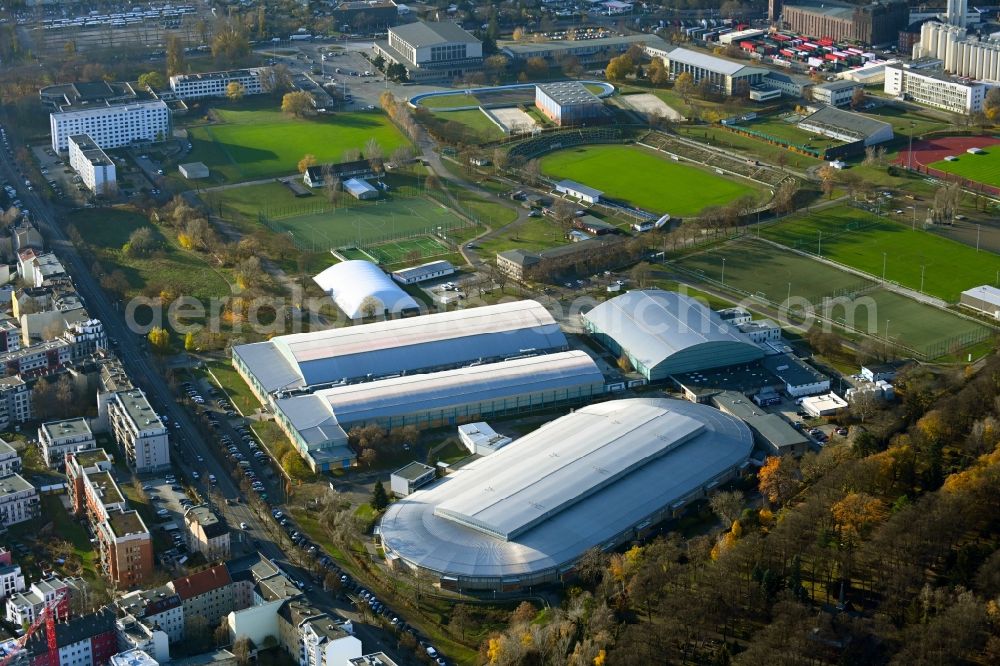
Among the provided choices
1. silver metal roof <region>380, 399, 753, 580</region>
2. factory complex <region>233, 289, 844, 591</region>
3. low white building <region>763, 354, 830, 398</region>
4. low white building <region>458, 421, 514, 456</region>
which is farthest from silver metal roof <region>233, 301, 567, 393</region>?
low white building <region>763, 354, 830, 398</region>

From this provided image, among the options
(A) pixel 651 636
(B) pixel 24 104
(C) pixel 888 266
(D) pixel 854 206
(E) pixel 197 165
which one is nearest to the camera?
(A) pixel 651 636

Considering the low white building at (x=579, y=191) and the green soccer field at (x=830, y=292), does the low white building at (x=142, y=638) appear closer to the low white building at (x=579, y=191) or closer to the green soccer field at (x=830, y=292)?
the green soccer field at (x=830, y=292)

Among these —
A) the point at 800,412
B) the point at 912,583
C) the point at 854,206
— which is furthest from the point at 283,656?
the point at 854,206

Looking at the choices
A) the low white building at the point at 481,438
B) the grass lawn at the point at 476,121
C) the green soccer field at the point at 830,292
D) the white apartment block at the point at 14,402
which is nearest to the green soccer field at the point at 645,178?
the grass lawn at the point at 476,121

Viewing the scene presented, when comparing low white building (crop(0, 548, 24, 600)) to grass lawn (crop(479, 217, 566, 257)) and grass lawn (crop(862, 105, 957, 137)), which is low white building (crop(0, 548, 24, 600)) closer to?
grass lawn (crop(479, 217, 566, 257))

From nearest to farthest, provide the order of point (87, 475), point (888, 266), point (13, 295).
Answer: point (87, 475)
point (13, 295)
point (888, 266)

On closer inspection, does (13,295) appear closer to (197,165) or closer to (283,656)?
(197,165)

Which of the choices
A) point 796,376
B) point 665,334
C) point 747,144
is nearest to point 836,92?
point 747,144
